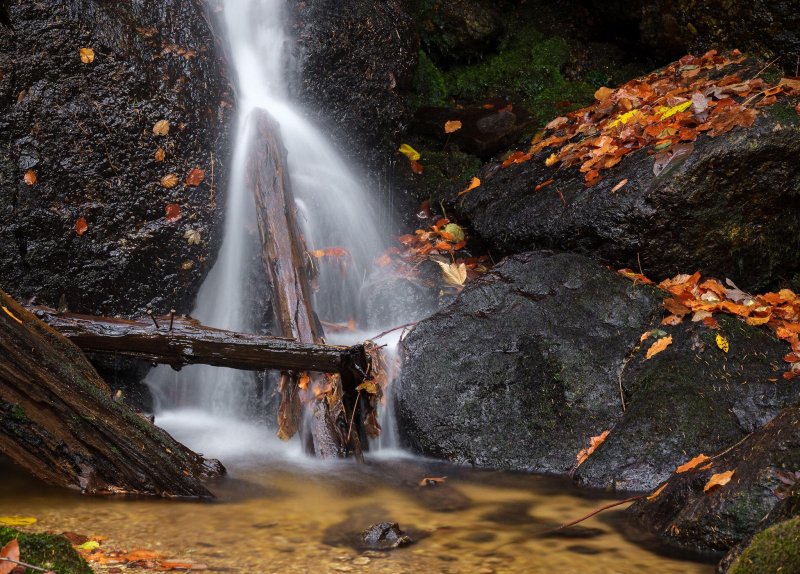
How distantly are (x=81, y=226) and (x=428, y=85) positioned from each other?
191 inches

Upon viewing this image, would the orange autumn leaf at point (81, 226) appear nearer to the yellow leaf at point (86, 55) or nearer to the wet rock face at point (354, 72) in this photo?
the yellow leaf at point (86, 55)

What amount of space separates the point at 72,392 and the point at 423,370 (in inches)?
92.0

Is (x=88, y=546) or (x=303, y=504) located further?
(x=303, y=504)

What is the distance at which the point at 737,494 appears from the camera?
10.4 feet

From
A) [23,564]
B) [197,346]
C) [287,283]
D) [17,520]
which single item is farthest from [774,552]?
[287,283]

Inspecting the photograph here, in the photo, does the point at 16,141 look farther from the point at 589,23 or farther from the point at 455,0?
the point at 589,23

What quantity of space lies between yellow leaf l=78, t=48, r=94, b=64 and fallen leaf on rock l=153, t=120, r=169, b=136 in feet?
2.41

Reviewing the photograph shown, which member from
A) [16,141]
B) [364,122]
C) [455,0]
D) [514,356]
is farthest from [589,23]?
[16,141]

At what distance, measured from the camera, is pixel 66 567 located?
2043 mm

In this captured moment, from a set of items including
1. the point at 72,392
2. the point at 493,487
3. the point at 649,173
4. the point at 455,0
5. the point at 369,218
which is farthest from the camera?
the point at 455,0

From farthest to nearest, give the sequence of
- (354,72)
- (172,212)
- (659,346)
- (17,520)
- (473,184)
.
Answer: (354,72)
(473,184)
(172,212)
(659,346)
(17,520)

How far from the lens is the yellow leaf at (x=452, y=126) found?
8.47 meters

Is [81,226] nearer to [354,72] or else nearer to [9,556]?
[354,72]

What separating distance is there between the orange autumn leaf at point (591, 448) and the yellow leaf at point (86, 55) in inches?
197
